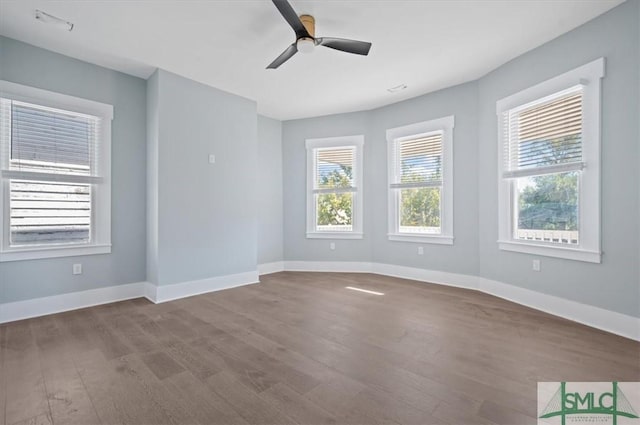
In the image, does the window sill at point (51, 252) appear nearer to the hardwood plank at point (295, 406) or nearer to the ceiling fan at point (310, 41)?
the hardwood plank at point (295, 406)

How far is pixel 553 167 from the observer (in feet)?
10.9

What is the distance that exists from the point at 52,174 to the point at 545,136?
569cm

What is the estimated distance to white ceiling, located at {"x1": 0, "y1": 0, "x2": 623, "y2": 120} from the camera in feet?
9.00

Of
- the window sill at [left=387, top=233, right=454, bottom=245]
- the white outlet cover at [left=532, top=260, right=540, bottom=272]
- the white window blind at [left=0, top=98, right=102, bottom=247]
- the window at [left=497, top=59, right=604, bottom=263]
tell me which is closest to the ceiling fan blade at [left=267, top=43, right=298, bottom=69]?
the white window blind at [left=0, top=98, right=102, bottom=247]

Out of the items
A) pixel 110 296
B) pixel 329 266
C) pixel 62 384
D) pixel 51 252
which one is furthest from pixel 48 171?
pixel 329 266

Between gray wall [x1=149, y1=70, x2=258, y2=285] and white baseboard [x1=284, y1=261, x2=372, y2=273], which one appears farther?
white baseboard [x1=284, y1=261, x2=372, y2=273]

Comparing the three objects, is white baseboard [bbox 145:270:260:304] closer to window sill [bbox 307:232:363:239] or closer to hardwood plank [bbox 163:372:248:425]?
window sill [bbox 307:232:363:239]

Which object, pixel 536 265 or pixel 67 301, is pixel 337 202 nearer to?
pixel 536 265

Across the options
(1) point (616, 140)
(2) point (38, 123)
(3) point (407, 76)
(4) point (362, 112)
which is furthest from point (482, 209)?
(2) point (38, 123)

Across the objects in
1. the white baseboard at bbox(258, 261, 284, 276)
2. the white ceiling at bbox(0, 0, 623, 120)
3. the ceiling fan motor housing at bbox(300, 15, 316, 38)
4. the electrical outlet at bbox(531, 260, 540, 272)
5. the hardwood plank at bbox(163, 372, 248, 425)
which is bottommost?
the hardwood plank at bbox(163, 372, 248, 425)

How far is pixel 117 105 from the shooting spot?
3957mm

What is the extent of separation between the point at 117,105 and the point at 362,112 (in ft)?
12.7

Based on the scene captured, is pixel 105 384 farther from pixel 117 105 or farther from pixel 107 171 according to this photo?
pixel 117 105

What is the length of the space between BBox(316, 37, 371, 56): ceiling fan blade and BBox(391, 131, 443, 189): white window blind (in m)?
2.44
